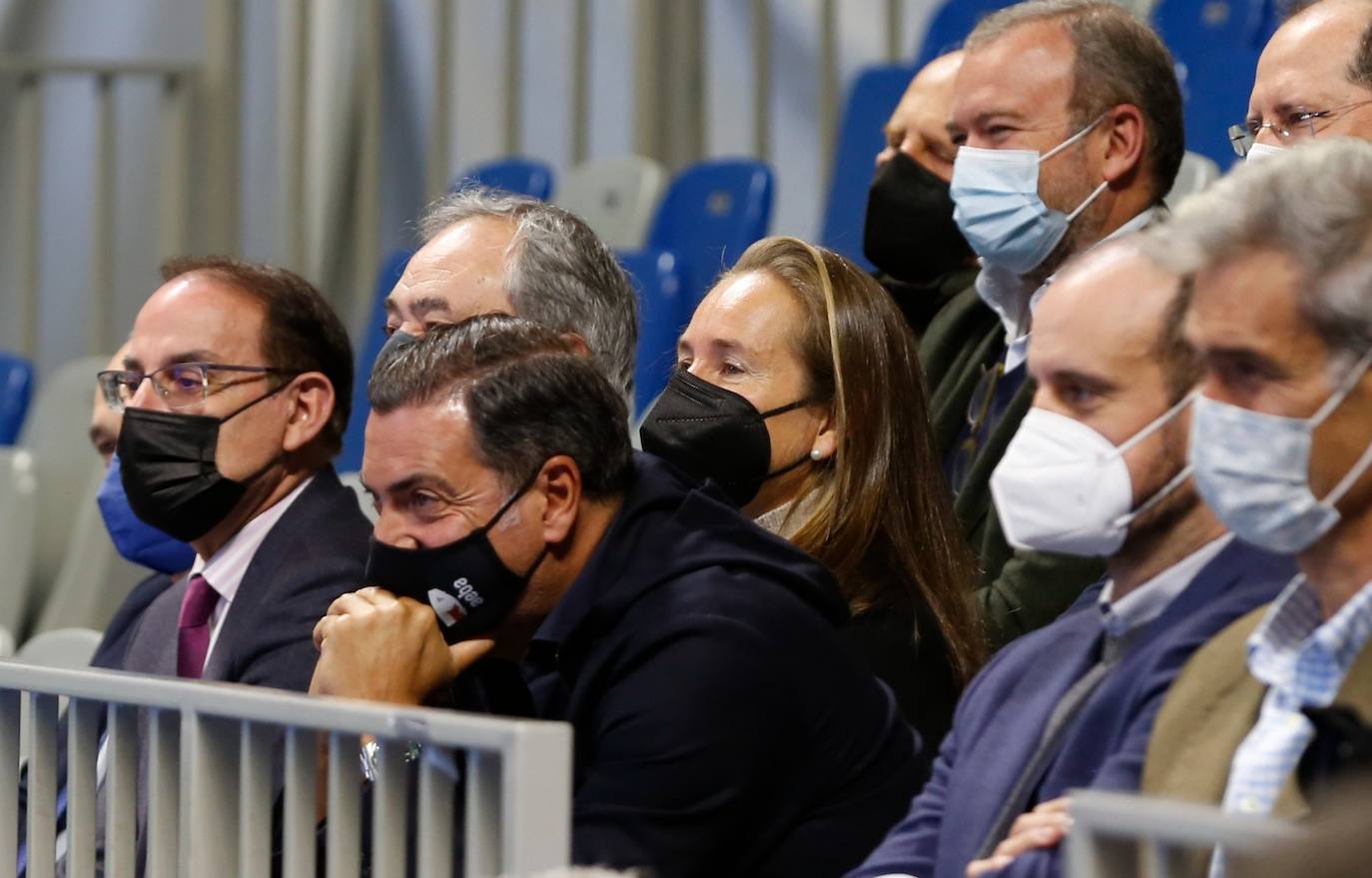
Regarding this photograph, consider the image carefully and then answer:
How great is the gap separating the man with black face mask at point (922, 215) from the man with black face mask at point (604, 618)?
126 cm

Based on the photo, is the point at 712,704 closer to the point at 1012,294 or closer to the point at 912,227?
the point at 1012,294

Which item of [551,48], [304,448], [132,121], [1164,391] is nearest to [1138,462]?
[1164,391]

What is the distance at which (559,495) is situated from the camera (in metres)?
2.33

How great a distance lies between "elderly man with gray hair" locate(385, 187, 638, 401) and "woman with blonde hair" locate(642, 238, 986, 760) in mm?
230

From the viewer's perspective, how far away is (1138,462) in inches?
75.2

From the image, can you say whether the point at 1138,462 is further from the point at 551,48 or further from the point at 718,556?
the point at 551,48

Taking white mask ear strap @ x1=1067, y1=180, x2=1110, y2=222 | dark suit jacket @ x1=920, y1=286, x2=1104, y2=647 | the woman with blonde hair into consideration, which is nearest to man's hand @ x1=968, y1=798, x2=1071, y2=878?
the woman with blonde hair

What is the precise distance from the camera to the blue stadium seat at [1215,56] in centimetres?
390

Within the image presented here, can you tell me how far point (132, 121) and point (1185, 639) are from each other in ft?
17.5

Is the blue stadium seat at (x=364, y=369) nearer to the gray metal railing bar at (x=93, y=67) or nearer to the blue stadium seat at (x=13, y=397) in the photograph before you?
the blue stadium seat at (x=13, y=397)

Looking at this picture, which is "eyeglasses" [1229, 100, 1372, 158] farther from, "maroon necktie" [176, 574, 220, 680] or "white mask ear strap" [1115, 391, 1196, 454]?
"maroon necktie" [176, 574, 220, 680]

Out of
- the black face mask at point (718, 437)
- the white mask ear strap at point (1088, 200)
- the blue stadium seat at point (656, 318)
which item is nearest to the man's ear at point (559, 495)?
the black face mask at point (718, 437)

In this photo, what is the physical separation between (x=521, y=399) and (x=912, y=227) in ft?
4.64

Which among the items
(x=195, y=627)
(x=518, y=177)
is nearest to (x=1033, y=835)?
(x=195, y=627)
